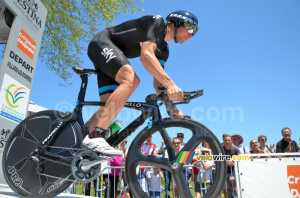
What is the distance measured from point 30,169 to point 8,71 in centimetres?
289

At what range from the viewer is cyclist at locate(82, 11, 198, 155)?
2479 millimetres

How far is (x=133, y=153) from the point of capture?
2590mm

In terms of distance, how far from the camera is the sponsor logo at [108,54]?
2627 mm

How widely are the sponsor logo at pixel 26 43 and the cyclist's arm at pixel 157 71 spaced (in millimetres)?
4108

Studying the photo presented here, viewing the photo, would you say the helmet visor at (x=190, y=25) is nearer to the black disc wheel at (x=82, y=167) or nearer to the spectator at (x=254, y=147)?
the black disc wheel at (x=82, y=167)

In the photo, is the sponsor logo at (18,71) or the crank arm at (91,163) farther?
the sponsor logo at (18,71)

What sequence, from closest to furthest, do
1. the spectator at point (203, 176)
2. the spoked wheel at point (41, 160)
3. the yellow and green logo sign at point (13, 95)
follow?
the spoked wheel at point (41, 160) < the yellow and green logo sign at point (13, 95) < the spectator at point (203, 176)

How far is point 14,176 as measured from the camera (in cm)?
295

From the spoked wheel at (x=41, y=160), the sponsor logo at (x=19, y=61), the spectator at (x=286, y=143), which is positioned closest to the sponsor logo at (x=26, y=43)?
the sponsor logo at (x=19, y=61)

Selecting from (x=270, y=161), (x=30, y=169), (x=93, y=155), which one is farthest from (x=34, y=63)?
(x=270, y=161)

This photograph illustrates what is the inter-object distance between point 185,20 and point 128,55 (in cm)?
83

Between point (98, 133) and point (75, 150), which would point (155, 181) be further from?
point (98, 133)

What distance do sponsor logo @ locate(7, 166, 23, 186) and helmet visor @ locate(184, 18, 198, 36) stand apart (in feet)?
8.89

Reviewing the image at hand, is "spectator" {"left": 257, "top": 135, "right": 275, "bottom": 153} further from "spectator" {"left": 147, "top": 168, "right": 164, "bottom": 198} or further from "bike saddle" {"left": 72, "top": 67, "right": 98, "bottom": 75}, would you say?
"bike saddle" {"left": 72, "top": 67, "right": 98, "bottom": 75}
